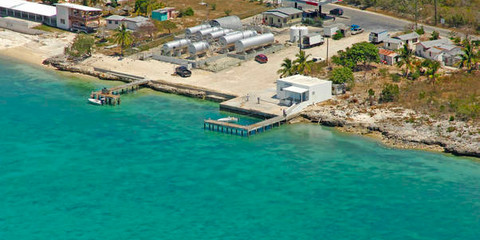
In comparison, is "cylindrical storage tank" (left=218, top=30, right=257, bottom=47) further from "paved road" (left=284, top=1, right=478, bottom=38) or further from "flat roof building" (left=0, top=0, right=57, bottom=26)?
"flat roof building" (left=0, top=0, right=57, bottom=26)

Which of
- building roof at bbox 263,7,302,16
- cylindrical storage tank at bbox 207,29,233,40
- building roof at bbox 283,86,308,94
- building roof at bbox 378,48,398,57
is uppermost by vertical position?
building roof at bbox 263,7,302,16

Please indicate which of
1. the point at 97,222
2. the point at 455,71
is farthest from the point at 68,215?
the point at 455,71

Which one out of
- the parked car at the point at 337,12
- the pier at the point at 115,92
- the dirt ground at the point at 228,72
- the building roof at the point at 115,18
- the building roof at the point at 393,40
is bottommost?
the pier at the point at 115,92

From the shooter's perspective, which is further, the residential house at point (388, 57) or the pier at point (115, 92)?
the residential house at point (388, 57)

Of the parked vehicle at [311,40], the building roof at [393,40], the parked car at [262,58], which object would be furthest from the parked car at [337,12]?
the parked car at [262,58]

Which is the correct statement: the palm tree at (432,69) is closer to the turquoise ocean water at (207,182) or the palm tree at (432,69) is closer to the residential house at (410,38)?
the residential house at (410,38)

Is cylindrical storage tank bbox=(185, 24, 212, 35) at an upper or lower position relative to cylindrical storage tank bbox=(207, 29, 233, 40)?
upper

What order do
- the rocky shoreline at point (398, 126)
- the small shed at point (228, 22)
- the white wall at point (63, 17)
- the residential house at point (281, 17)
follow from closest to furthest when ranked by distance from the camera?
the rocky shoreline at point (398, 126) < the small shed at point (228, 22) < the white wall at point (63, 17) < the residential house at point (281, 17)

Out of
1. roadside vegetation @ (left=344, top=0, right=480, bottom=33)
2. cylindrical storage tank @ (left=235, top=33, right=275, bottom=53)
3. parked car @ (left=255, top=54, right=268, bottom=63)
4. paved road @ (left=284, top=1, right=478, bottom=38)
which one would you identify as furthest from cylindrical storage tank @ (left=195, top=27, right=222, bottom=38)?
roadside vegetation @ (left=344, top=0, right=480, bottom=33)

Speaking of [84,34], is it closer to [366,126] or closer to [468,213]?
[366,126]
